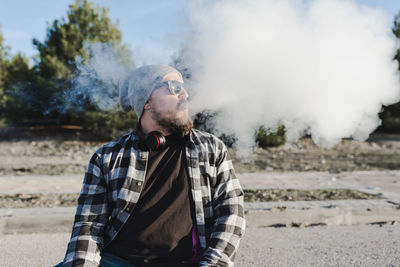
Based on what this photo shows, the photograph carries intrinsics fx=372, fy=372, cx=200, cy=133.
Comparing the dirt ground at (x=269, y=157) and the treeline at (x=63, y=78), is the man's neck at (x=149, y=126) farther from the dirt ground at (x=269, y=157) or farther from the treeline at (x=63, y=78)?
the treeline at (x=63, y=78)

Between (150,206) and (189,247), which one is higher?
(150,206)

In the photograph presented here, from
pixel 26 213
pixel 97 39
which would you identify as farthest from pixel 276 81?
pixel 97 39

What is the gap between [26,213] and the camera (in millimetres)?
4574

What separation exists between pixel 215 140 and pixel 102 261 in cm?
91

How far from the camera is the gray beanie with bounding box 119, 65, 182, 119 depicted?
90.0 inches

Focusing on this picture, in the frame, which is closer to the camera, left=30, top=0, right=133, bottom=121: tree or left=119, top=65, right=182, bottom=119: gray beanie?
left=119, top=65, right=182, bottom=119: gray beanie

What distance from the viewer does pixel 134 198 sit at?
199cm

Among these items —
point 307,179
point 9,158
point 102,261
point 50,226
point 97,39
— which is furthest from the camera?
point 97,39

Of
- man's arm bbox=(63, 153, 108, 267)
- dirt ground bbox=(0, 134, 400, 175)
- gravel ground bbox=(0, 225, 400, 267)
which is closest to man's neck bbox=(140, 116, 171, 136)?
man's arm bbox=(63, 153, 108, 267)

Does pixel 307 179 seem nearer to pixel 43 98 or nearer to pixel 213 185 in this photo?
pixel 213 185

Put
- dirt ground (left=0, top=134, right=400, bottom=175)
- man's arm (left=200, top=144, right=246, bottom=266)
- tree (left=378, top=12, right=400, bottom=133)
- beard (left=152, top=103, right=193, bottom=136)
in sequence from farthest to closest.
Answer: tree (left=378, top=12, right=400, bottom=133) → dirt ground (left=0, top=134, right=400, bottom=175) → beard (left=152, top=103, right=193, bottom=136) → man's arm (left=200, top=144, right=246, bottom=266)

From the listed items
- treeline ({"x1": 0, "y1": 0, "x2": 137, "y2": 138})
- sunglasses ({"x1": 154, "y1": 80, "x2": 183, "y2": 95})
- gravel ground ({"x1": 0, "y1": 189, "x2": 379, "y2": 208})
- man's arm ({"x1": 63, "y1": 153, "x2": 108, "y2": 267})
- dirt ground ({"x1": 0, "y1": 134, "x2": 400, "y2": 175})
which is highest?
treeline ({"x1": 0, "y1": 0, "x2": 137, "y2": 138})

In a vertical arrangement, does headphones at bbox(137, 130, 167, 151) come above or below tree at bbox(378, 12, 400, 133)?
below

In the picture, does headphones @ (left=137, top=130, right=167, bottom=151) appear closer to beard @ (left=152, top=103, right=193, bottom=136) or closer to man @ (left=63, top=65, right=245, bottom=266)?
man @ (left=63, top=65, right=245, bottom=266)
